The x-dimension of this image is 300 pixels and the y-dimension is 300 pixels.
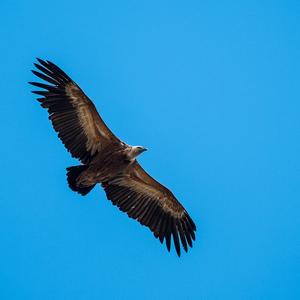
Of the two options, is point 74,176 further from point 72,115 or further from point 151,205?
point 151,205

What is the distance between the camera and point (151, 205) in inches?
731

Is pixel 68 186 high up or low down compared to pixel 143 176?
down

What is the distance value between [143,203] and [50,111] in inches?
142

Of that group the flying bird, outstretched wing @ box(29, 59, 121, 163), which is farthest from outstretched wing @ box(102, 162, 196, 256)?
outstretched wing @ box(29, 59, 121, 163)

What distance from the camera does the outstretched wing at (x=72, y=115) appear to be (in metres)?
17.2

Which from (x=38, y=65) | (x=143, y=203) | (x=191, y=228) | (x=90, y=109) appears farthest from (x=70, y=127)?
(x=191, y=228)

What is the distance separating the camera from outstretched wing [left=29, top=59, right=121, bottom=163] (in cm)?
1720

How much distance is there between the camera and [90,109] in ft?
57.4

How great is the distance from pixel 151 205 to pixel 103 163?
6.49ft

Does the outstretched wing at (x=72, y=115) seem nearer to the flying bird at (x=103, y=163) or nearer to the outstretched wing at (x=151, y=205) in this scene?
the flying bird at (x=103, y=163)

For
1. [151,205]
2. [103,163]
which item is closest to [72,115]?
[103,163]

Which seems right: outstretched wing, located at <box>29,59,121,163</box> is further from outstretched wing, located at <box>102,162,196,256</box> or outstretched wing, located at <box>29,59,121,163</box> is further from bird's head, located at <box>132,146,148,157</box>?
outstretched wing, located at <box>102,162,196,256</box>

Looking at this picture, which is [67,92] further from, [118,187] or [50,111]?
[118,187]

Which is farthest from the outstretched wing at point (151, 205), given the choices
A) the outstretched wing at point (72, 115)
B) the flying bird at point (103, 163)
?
the outstretched wing at point (72, 115)
